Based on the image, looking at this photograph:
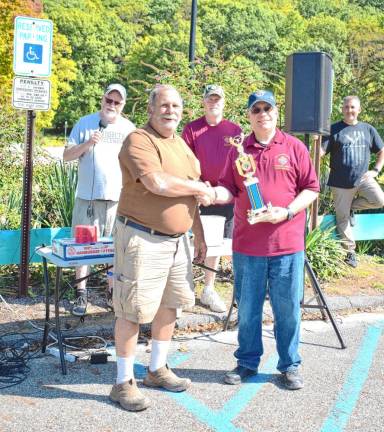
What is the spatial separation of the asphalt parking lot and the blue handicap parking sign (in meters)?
2.92

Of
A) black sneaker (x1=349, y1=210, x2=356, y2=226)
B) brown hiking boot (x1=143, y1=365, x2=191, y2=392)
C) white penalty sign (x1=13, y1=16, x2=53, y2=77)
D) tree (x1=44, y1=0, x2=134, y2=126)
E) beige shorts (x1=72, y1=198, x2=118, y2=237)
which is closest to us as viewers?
brown hiking boot (x1=143, y1=365, x2=191, y2=392)

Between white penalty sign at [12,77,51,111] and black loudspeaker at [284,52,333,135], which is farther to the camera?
black loudspeaker at [284,52,333,135]

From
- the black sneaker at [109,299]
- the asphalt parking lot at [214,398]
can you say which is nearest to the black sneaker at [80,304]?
the black sneaker at [109,299]

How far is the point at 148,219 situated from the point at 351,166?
14.1 feet

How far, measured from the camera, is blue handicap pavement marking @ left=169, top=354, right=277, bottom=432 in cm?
370

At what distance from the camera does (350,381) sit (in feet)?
14.4

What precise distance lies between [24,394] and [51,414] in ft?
1.30

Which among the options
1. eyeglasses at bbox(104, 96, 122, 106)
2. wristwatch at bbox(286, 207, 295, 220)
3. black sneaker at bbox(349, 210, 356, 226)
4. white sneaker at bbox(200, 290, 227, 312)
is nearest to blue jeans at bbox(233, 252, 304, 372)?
wristwatch at bbox(286, 207, 295, 220)

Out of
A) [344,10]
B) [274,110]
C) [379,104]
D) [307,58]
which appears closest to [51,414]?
[274,110]

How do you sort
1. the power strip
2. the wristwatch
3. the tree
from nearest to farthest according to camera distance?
the wristwatch → the power strip → the tree

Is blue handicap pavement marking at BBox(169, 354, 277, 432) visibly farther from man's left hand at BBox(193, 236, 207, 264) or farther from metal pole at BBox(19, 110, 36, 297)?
metal pole at BBox(19, 110, 36, 297)

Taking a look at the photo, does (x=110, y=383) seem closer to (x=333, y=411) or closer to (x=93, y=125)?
(x=333, y=411)

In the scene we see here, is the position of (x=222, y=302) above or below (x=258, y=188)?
below

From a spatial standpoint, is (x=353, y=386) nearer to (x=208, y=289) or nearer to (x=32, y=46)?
(x=208, y=289)
